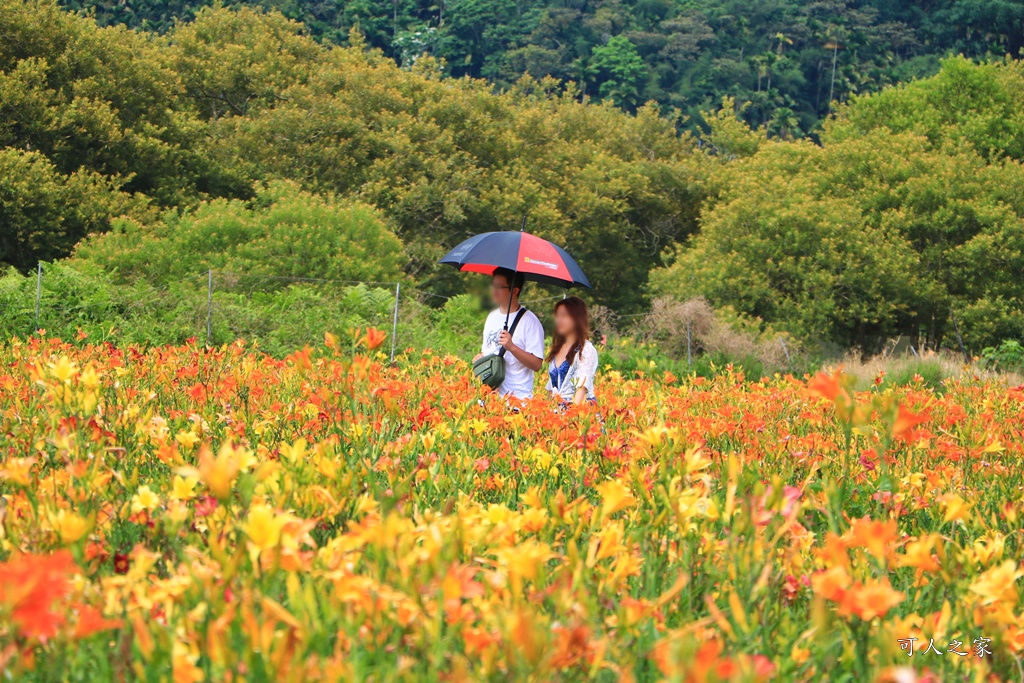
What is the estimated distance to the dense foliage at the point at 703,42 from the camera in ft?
174

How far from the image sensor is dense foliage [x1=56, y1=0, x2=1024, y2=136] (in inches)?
2083

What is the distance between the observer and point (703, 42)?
5725 cm

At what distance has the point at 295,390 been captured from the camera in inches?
165

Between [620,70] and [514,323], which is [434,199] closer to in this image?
[514,323]

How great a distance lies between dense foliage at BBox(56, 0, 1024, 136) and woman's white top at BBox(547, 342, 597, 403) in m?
47.7

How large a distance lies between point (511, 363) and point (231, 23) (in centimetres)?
2245

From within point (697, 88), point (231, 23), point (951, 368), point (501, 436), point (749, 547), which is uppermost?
point (697, 88)

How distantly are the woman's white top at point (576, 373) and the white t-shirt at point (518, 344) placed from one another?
14 centimetres

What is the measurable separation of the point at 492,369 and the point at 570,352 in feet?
1.49

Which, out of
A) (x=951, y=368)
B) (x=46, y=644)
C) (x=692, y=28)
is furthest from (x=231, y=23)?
(x=692, y=28)

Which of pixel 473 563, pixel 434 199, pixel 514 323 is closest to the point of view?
pixel 473 563

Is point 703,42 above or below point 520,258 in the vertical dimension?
above

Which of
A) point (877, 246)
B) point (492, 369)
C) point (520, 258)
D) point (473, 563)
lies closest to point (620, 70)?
point (877, 246)

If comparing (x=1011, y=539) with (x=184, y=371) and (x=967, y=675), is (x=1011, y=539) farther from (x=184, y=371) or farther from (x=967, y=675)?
(x=184, y=371)
